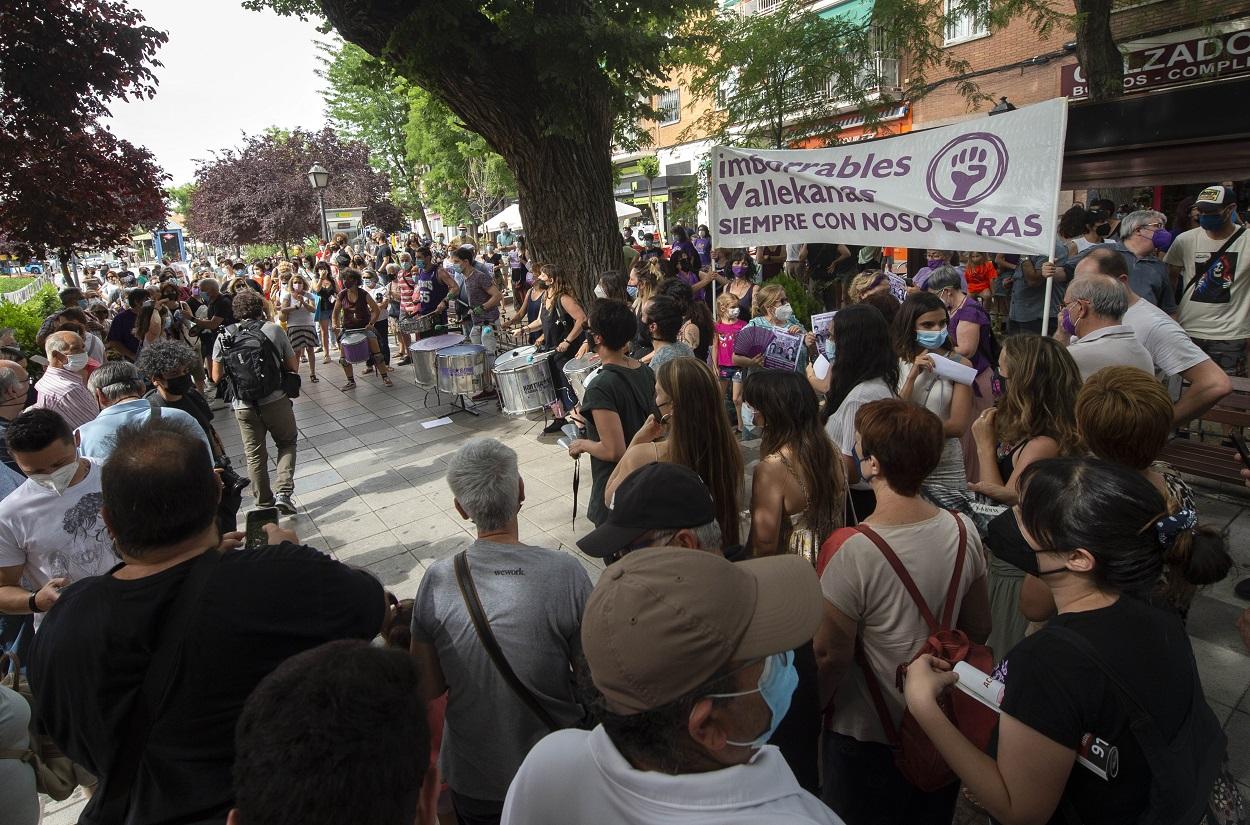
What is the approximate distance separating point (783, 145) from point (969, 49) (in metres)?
10.1

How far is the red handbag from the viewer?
5.93 ft

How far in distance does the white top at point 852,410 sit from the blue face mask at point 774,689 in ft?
7.24

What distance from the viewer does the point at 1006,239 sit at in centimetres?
432

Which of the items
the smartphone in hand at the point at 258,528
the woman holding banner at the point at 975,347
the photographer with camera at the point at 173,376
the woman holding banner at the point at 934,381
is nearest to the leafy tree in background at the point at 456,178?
the photographer with camera at the point at 173,376

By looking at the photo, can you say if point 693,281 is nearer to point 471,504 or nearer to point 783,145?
point 783,145

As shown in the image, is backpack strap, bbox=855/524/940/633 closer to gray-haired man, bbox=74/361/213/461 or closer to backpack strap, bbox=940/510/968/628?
backpack strap, bbox=940/510/968/628

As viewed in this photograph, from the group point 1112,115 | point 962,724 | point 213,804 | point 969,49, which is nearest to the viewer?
point 213,804

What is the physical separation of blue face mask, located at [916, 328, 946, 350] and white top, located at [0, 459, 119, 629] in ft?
13.5

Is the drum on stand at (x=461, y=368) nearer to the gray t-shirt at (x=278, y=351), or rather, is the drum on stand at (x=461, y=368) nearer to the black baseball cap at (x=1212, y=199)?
the gray t-shirt at (x=278, y=351)

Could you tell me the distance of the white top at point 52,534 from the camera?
2.87m

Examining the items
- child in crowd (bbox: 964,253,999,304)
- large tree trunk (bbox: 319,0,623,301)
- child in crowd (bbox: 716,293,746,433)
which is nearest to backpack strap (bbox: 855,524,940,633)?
child in crowd (bbox: 716,293,746,433)

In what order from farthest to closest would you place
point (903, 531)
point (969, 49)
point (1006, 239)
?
point (969, 49)
point (1006, 239)
point (903, 531)

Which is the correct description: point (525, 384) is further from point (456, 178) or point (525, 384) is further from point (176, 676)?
point (456, 178)

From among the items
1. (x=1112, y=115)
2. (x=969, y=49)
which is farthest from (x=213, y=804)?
(x=969, y=49)
